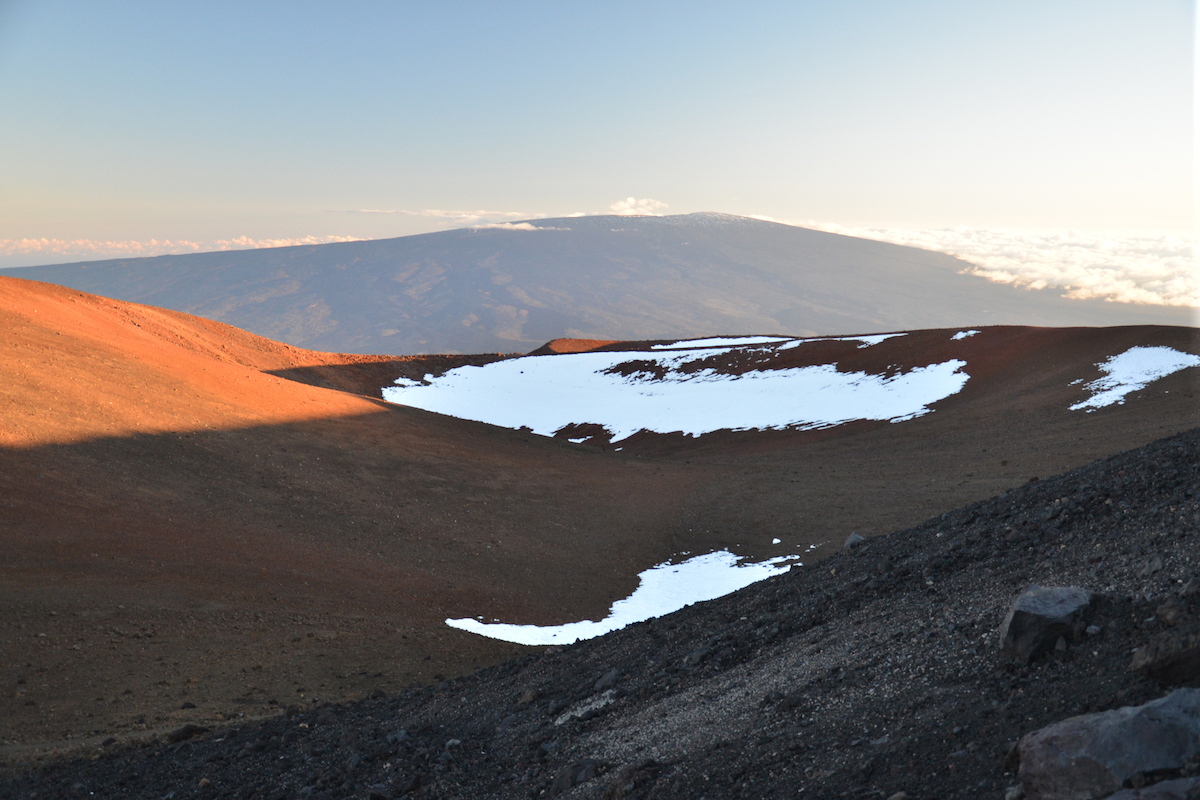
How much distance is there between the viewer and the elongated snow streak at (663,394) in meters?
40.5

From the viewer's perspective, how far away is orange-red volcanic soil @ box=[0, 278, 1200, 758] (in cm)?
1083

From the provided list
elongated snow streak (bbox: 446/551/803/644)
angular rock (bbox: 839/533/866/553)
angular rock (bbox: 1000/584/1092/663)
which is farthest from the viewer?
elongated snow streak (bbox: 446/551/803/644)

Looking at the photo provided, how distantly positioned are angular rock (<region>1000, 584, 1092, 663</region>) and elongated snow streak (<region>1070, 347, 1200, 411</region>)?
27.2 m

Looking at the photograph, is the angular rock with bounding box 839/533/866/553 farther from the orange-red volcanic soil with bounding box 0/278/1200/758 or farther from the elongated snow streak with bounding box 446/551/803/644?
the orange-red volcanic soil with bounding box 0/278/1200/758

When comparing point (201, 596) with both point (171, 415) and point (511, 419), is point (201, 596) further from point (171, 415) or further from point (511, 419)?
point (511, 419)

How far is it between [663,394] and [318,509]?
36.5 metres

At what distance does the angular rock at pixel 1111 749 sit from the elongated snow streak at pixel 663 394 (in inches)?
1350

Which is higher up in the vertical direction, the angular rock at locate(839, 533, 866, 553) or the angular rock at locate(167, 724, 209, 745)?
the angular rock at locate(839, 533, 866, 553)

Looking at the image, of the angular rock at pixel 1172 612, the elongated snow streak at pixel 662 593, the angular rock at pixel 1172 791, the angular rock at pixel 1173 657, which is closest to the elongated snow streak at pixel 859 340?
the elongated snow streak at pixel 662 593

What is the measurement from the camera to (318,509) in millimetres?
18438

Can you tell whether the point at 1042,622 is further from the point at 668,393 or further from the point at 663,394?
the point at 668,393

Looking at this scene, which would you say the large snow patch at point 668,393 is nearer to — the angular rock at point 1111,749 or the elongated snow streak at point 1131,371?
the elongated snow streak at point 1131,371

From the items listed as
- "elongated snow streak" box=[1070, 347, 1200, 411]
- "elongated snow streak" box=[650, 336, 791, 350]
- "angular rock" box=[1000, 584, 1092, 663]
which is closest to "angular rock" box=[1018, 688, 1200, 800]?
"angular rock" box=[1000, 584, 1092, 663]

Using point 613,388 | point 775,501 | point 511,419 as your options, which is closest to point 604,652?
point 775,501
